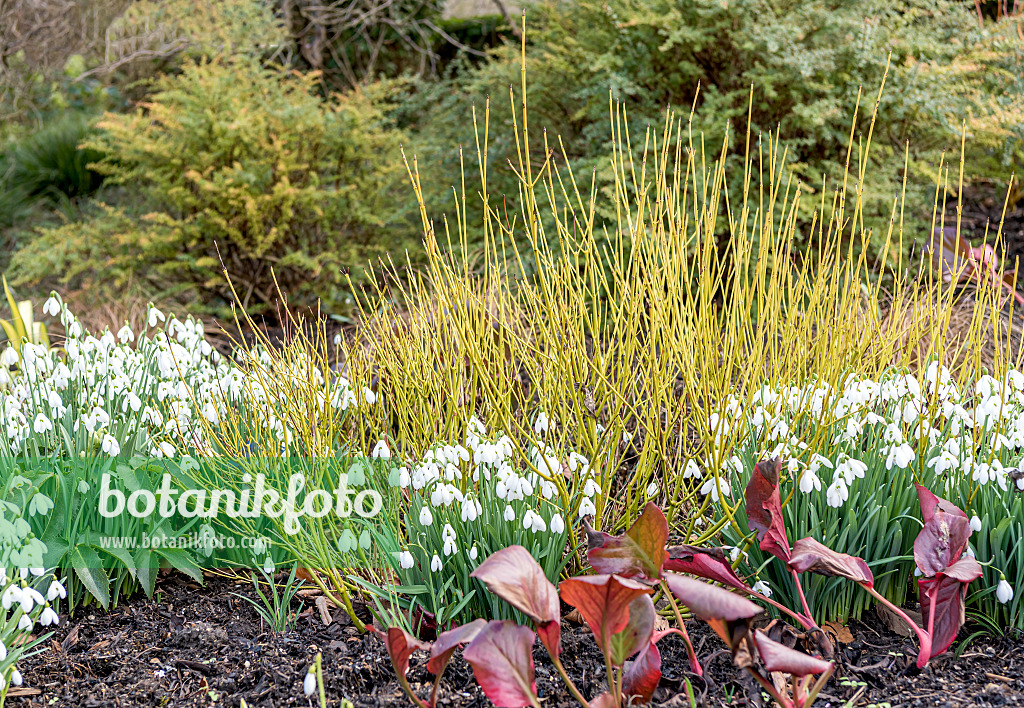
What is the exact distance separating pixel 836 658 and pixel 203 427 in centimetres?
198

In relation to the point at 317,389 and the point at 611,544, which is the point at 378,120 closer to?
the point at 317,389

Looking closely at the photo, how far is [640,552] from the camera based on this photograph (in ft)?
6.14

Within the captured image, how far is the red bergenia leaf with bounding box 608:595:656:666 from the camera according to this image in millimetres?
1768

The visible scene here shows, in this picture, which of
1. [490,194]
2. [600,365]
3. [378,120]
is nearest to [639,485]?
[600,365]

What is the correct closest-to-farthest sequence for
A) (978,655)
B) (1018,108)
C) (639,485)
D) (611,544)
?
1. (611,544)
2. (978,655)
3. (639,485)
4. (1018,108)

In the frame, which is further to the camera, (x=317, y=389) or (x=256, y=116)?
(x=256, y=116)

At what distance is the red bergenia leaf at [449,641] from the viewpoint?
1.67m

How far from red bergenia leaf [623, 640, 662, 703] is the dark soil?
0.09m

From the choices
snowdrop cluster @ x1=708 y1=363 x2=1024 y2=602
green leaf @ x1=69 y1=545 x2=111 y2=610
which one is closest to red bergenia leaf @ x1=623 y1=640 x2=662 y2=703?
snowdrop cluster @ x1=708 y1=363 x2=1024 y2=602

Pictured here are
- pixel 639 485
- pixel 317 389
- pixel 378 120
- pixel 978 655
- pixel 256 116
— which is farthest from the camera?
pixel 378 120

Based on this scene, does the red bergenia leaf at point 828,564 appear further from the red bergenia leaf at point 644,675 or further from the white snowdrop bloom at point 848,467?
the red bergenia leaf at point 644,675

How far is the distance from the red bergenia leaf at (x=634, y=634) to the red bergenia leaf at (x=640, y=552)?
0.09 metres

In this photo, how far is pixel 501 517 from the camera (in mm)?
2236

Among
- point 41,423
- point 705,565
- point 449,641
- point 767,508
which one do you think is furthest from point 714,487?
point 41,423
